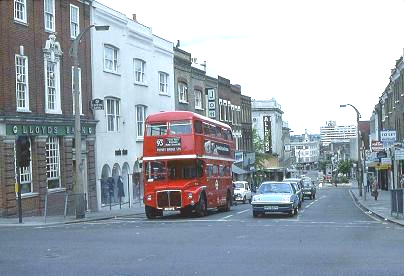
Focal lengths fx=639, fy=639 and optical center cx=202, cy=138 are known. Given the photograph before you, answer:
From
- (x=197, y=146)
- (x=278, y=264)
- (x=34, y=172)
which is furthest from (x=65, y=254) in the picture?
(x=34, y=172)

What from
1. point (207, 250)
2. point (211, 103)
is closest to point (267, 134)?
point (211, 103)

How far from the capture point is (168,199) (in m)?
28.0

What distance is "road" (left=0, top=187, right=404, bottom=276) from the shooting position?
12.1 m

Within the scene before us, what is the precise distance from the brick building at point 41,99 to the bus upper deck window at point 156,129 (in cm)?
574

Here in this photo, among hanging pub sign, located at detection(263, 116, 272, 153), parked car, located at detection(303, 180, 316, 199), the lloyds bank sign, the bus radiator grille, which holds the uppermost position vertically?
hanging pub sign, located at detection(263, 116, 272, 153)

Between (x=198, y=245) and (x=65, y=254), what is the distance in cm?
346

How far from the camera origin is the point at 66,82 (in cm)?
3359

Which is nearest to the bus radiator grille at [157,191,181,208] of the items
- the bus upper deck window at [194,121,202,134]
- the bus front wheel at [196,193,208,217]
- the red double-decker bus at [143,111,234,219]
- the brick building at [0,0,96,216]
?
the red double-decker bus at [143,111,234,219]

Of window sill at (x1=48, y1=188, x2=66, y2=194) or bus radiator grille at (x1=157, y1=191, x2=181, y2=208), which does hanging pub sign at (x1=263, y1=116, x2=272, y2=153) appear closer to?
window sill at (x1=48, y1=188, x2=66, y2=194)

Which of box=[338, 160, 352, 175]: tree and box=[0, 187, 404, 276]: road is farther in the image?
box=[338, 160, 352, 175]: tree

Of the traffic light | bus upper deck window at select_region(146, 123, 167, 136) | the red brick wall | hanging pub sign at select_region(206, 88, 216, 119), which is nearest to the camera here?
the traffic light

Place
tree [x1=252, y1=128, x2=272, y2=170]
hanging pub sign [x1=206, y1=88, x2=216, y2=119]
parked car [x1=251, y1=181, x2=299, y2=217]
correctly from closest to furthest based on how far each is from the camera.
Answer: parked car [x1=251, y1=181, x2=299, y2=217], hanging pub sign [x1=206, y1=88, x2=216, y2=119], tree [x1=252, y1=128, x2=272, y2=170]

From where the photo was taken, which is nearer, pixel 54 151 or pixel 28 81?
pixel 28 81

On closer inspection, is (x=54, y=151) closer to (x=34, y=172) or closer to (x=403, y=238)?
(x=34, y=172)
